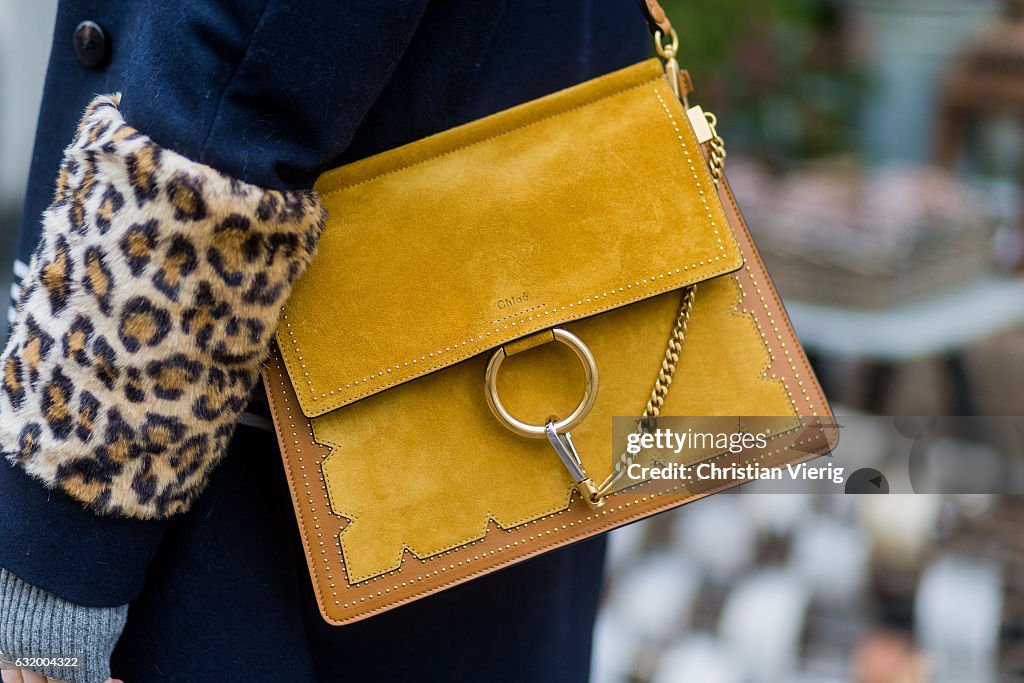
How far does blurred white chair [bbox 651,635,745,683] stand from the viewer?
1.72 m

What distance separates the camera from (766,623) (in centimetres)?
185

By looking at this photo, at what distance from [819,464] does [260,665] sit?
36.0 inches

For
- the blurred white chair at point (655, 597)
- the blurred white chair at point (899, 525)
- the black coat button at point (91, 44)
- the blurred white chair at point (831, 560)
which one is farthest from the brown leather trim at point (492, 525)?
the blurred white chair at point (899, 525)

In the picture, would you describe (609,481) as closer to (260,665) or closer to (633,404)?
(633,404)

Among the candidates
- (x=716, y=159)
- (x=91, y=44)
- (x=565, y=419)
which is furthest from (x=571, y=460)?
(x=91, y=44)

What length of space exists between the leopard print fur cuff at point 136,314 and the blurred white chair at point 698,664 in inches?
49.3

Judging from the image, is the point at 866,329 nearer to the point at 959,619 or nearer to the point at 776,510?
the point at 776,510

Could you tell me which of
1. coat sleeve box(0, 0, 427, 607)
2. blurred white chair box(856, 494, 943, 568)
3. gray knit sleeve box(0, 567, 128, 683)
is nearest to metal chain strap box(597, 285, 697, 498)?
coat sleeve box(0, 0, 427, 607)

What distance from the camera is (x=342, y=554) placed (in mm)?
824

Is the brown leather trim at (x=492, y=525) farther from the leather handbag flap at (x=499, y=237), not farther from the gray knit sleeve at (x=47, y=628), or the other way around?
the gray knit sleeve at (x=47, y=628)

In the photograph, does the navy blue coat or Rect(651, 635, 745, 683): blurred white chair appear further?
Rect(651, 635, 745, 683): blurred white chair

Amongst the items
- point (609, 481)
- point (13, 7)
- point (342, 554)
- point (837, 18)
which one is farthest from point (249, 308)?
point (837, 18)

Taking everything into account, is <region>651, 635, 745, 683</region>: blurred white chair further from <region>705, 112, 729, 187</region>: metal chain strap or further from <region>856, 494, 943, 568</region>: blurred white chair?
<region>705, 112, 729, 187</region>: metal chain strap

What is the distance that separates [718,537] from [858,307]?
34.1 inches
